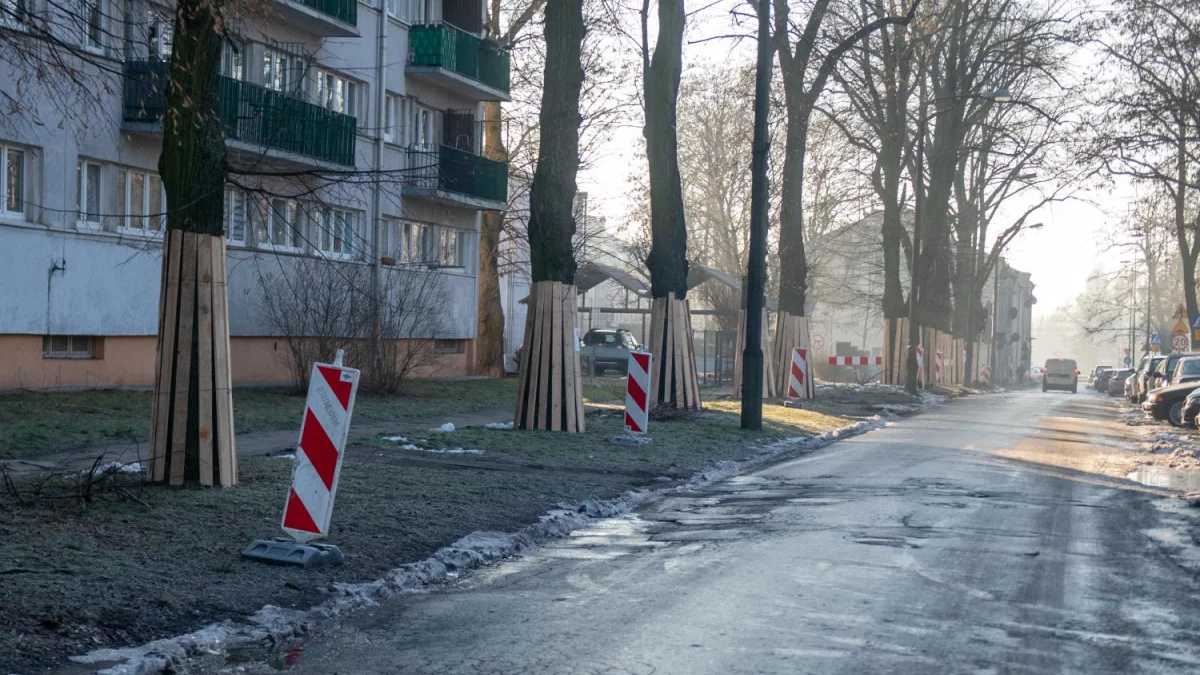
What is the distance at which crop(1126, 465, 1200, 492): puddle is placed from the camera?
1375 cm

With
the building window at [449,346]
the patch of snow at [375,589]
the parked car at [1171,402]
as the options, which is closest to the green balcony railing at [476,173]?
the building window at [449,346]

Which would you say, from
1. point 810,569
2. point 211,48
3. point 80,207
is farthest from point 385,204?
point 810,569

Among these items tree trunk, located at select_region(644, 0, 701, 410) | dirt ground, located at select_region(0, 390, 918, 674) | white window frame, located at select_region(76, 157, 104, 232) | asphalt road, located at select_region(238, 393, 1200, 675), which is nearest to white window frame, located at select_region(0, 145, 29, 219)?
white window frame, located at select_region(76, 157, 104, 232)

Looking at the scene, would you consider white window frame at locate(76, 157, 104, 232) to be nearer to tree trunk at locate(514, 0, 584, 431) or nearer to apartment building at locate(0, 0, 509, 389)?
apartment building at locate(0, 0, 509, 389)

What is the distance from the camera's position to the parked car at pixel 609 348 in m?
45.8

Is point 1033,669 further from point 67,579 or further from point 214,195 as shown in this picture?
point 214,195

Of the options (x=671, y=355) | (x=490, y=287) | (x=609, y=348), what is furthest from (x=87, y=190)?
(x=609, y=348)

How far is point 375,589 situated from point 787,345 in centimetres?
2435

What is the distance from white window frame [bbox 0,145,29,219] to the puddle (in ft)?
55.1

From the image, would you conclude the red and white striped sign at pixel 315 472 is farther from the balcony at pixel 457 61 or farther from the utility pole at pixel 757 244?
the balcony at pixel 457 61

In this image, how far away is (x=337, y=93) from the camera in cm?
2959

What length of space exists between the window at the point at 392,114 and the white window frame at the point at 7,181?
450 inches

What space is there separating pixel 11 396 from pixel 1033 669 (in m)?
17.0

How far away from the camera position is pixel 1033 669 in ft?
18.7
